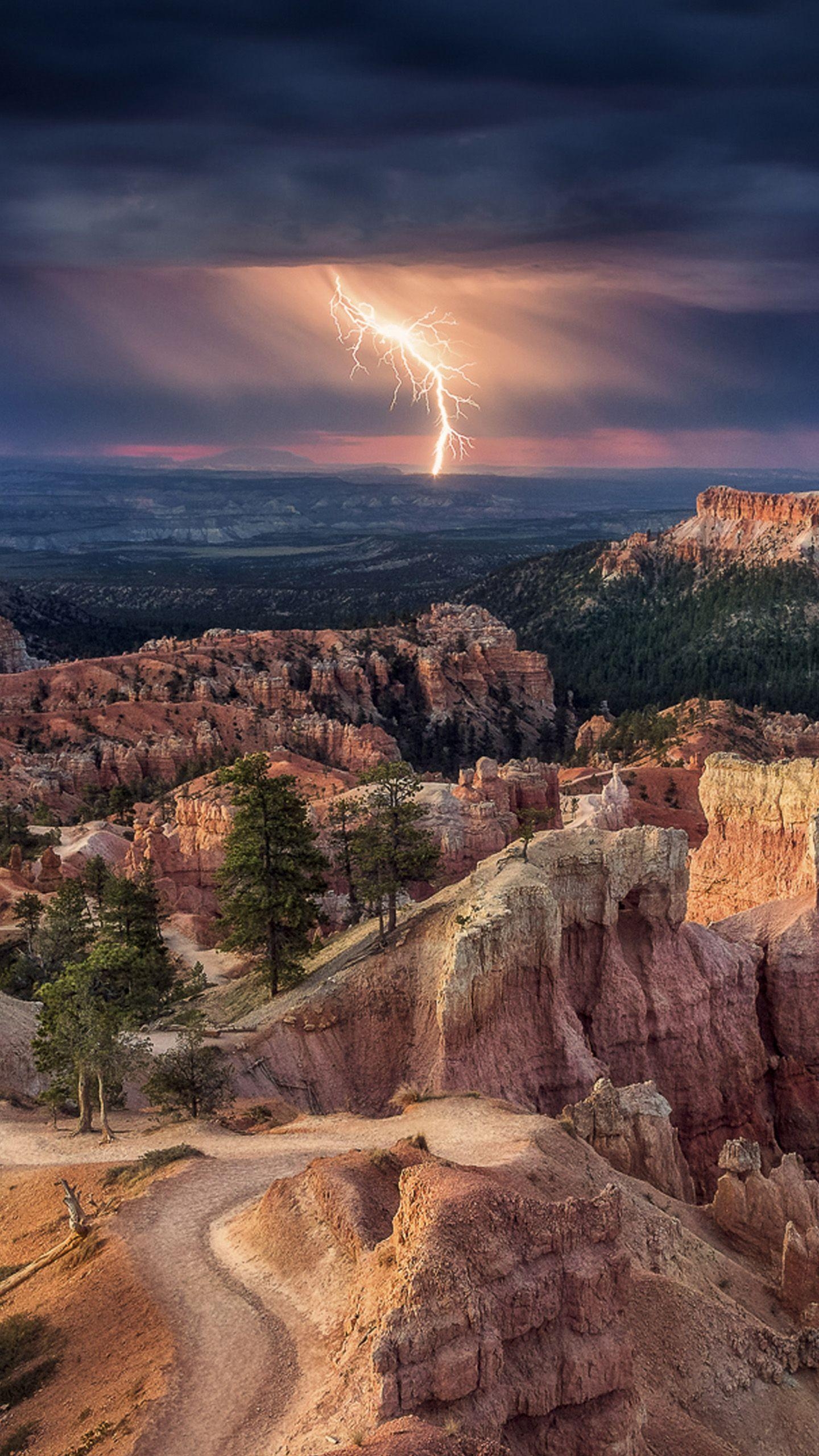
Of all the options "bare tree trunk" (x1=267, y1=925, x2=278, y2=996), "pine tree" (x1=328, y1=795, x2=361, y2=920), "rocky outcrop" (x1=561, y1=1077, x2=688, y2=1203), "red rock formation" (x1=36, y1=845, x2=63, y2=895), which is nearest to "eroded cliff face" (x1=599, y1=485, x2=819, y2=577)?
"pine tree" (x1=328, y1=795, x2=361, y2=920)

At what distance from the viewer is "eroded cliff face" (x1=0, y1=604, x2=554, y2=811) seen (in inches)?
3492

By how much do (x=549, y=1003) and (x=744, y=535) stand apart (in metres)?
172

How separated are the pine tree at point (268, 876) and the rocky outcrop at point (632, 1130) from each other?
11292 millimetres

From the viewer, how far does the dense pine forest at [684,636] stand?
136875 millimetres

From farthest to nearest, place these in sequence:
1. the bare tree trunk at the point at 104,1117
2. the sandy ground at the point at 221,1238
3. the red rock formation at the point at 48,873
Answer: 1. the red rock formation at the point at 48,873
2. the bare tree trunk at the point at 104,1117
3. the sandy ground at the point at 221,1238

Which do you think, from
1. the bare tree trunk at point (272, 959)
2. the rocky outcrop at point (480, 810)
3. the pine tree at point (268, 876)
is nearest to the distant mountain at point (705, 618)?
the rocky outcrop at point (480, 810)

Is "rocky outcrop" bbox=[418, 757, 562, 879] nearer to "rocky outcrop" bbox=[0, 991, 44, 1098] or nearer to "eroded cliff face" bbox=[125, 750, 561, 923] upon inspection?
Answer: "eroded cliff face" bbox=[125, 750, 561, 923]

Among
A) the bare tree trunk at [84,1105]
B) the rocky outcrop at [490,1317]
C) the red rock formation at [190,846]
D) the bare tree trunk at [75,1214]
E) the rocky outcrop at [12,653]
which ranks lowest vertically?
the rocky outcrop at [12,653]

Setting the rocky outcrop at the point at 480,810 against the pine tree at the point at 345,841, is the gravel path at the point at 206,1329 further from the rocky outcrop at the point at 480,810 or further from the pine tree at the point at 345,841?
the rocky outcrop at the point at 480,810

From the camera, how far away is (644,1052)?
2878 centimetres

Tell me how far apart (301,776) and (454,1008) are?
40108 mm

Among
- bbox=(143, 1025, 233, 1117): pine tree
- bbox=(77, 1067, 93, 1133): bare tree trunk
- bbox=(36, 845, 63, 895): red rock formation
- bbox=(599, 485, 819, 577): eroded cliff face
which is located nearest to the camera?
bbox=(77, 1067, 93, 1133): bare tree trunk

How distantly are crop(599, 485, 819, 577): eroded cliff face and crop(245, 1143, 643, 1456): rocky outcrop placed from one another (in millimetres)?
167834

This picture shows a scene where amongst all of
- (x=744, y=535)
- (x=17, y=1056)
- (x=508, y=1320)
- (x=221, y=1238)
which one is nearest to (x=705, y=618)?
(x=744, y=535)
